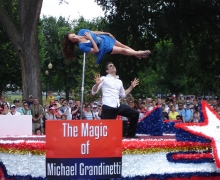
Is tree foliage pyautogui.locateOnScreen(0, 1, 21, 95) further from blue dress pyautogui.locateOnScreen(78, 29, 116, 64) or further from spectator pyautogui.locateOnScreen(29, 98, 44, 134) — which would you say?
blue dress pyautogui.locateOnScreen(78, 29, 116, 64)

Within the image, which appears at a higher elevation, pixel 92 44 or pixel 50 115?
pixel 92 44

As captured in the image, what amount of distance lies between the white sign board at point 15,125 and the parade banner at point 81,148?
11.2 ft

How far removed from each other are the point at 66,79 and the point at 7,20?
3015 cm

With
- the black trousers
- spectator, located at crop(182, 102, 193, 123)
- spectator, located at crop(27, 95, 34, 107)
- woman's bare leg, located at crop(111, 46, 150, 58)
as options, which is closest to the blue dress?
woman's bare leg, located at crop(111, 46, 150, 58)

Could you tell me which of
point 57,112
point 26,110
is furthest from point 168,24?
point 26,110

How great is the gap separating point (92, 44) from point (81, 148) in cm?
225

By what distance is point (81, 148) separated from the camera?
23.4 feet

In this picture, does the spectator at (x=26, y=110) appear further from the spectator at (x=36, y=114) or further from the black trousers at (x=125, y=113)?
the black trousers at (x=125, y=113)

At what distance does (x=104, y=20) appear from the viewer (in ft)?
79.7

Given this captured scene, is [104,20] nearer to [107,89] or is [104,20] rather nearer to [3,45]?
[3,45]

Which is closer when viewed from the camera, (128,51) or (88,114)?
(128,51)

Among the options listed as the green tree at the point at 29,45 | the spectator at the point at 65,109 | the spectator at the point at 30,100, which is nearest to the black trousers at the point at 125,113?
the spectator at the point at 65,109

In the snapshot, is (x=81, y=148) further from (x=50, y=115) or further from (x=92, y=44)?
(x=50, y=115)

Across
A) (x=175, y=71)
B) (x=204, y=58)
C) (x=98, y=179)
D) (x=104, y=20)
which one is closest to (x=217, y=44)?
(x=204, y=58)
